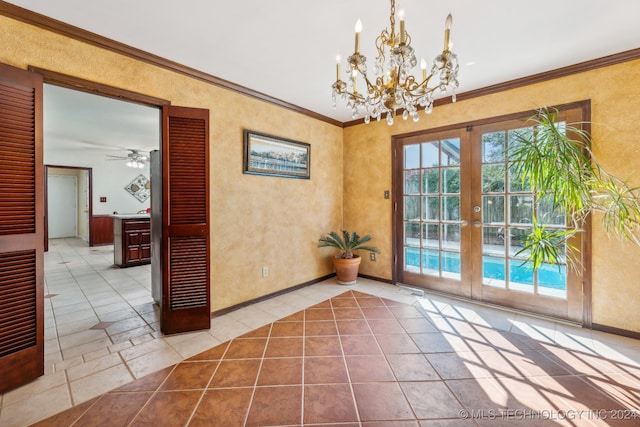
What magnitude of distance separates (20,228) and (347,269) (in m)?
3.29

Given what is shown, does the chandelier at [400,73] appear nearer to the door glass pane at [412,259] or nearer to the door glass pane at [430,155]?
the door glass pane at [430,155]

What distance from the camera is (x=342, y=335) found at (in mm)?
2502

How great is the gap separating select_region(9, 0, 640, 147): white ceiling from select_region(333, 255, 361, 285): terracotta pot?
8.01 ft

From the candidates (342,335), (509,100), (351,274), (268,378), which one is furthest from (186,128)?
(509,100)

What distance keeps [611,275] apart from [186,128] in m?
4.16

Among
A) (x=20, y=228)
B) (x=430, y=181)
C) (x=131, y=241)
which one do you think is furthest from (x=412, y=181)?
(x=131, y=241)

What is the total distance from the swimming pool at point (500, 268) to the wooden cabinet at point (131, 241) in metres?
4.80

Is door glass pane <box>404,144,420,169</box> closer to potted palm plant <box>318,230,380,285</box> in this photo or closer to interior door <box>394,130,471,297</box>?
interior door <box>394,130,471,297</box>

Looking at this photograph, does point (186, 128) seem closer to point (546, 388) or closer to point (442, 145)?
point (442, 145)

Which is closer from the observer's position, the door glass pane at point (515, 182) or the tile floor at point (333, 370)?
the tile floor at point (333, 370)

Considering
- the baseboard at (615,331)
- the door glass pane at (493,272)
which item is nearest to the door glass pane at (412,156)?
the door glass pane at (493,272)

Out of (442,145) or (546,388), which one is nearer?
(546,388)

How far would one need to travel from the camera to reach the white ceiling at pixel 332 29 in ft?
6.08

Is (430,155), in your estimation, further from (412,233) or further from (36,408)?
(36,408)
